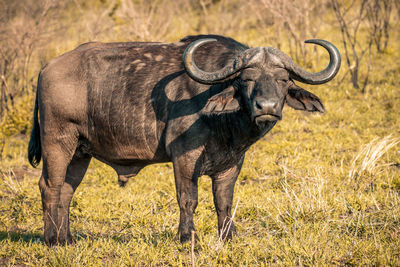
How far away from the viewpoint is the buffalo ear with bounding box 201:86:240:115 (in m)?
3.84

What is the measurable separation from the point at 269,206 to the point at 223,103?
1.70 m

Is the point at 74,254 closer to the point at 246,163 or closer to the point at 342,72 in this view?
the point at 246,163

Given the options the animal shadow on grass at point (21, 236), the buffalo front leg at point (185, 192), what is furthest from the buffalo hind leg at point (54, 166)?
the buffalo front leg at point (185, 192)

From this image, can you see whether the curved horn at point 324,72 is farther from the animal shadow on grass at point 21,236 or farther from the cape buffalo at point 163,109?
the animal shadow on grass at point 21,236

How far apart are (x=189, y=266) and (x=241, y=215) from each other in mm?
1598

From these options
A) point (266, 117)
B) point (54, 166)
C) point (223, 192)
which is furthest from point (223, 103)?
point (54, 166)

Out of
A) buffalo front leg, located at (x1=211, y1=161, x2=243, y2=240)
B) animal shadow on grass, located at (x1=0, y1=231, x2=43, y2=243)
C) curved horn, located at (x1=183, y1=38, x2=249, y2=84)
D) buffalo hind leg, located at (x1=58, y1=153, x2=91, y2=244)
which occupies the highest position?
curved horn, located at (x1=183, y1=38, x2=249, y2=84)

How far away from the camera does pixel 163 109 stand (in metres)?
4.34

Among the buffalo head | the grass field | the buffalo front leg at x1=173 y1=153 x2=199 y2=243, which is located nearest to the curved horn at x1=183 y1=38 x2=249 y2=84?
the buffalo head

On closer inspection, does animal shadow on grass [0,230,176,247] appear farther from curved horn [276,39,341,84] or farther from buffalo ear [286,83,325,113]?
curved horn [276,39,341,84]

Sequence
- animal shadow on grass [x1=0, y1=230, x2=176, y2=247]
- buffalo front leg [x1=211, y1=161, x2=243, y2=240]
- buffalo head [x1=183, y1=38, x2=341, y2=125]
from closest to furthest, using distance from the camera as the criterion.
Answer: buffalo head [x1=183, y1=38, x2=341, y2=125] → animal shadow on grass [x1=0, y1=230, x2=176, y2=247] → buffalo front leg [x1=211, y1=161, x2=243, y2=240]

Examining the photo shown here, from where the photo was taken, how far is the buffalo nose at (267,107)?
350 cm

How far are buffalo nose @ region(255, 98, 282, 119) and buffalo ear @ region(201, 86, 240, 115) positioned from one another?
1.28 feet

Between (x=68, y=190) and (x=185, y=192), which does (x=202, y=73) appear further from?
(x=68, y=190)
